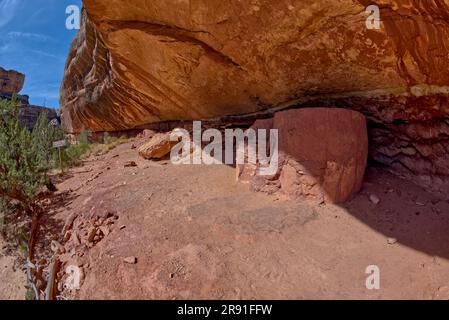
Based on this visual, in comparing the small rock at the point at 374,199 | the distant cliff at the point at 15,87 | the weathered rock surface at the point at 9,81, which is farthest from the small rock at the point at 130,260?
the weathered rock surface at the point at 9,81

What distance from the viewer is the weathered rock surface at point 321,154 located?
3250mm

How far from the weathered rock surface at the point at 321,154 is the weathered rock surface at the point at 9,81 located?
25868mm

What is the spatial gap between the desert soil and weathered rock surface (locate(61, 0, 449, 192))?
28.1 inches

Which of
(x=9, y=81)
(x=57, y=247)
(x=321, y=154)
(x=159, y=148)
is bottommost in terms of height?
(x=57, y=247)

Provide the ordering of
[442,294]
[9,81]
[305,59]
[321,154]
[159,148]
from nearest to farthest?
[442,294], [321,154], [305,59], [159,148], [9,81]

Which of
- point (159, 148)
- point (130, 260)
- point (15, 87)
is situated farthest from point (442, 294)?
point (15, 87)

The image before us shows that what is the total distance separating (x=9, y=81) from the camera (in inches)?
910

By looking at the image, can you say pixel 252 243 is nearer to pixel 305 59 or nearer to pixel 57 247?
pixel 57 247

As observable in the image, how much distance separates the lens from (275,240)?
2678 millimetres

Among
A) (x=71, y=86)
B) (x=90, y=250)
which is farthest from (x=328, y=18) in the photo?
(x=71, y=86)

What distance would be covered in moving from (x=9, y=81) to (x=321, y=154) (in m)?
27.0

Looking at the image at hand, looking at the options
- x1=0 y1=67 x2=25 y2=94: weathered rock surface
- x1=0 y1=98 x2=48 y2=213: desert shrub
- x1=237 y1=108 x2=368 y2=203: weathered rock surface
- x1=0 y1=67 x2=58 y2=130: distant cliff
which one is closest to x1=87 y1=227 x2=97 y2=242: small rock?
x1=0 y1=98 x2=48 y2=213: desert shrub

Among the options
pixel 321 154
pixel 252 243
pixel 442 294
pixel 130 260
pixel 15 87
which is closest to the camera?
pixel 442 294

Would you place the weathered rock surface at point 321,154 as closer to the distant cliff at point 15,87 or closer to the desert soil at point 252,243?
the desert soil at point 252,243
